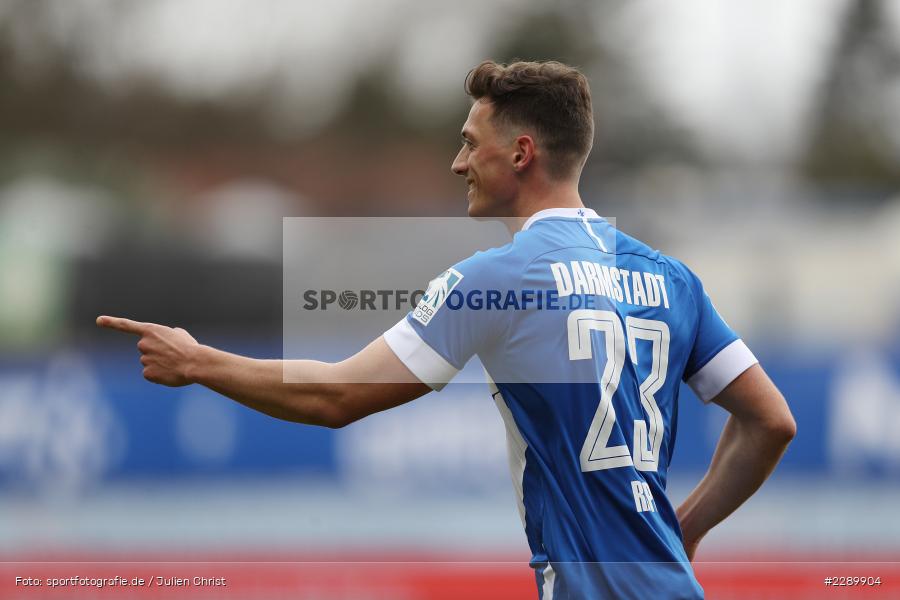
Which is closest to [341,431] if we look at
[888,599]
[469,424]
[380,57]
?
[469,424]

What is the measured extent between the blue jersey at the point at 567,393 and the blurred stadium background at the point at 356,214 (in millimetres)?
3691

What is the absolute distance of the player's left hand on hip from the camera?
3666 mm

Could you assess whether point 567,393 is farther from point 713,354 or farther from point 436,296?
point 713,354

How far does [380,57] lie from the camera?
37.5 m

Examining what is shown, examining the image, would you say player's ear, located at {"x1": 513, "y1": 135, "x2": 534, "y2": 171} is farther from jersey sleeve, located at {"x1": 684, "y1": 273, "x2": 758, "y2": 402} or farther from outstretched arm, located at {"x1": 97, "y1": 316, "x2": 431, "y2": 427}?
outstretched arm, located at {"x1": 97, "y1": 316, "x2": 431, "y2": 427}

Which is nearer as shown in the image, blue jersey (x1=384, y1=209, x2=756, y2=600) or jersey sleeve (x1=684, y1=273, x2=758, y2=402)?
blue jersey (x1=384, y1=209, x2=756, y2=600)

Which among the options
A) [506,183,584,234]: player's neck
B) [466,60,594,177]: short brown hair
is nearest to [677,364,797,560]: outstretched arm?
[506,183,584,234]: player's neck

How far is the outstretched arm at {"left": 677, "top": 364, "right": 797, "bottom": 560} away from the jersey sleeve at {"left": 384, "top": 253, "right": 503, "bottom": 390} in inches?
37.5

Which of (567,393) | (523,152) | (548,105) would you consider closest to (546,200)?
(523,152)

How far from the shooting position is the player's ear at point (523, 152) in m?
4.00

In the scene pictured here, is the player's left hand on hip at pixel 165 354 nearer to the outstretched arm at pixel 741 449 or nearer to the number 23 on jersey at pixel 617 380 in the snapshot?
the number 23 on jersey at pixel 617 380

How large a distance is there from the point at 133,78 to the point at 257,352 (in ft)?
73.6

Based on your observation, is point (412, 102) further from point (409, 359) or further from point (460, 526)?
point (409, 359)

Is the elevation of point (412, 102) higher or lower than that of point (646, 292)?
higher
